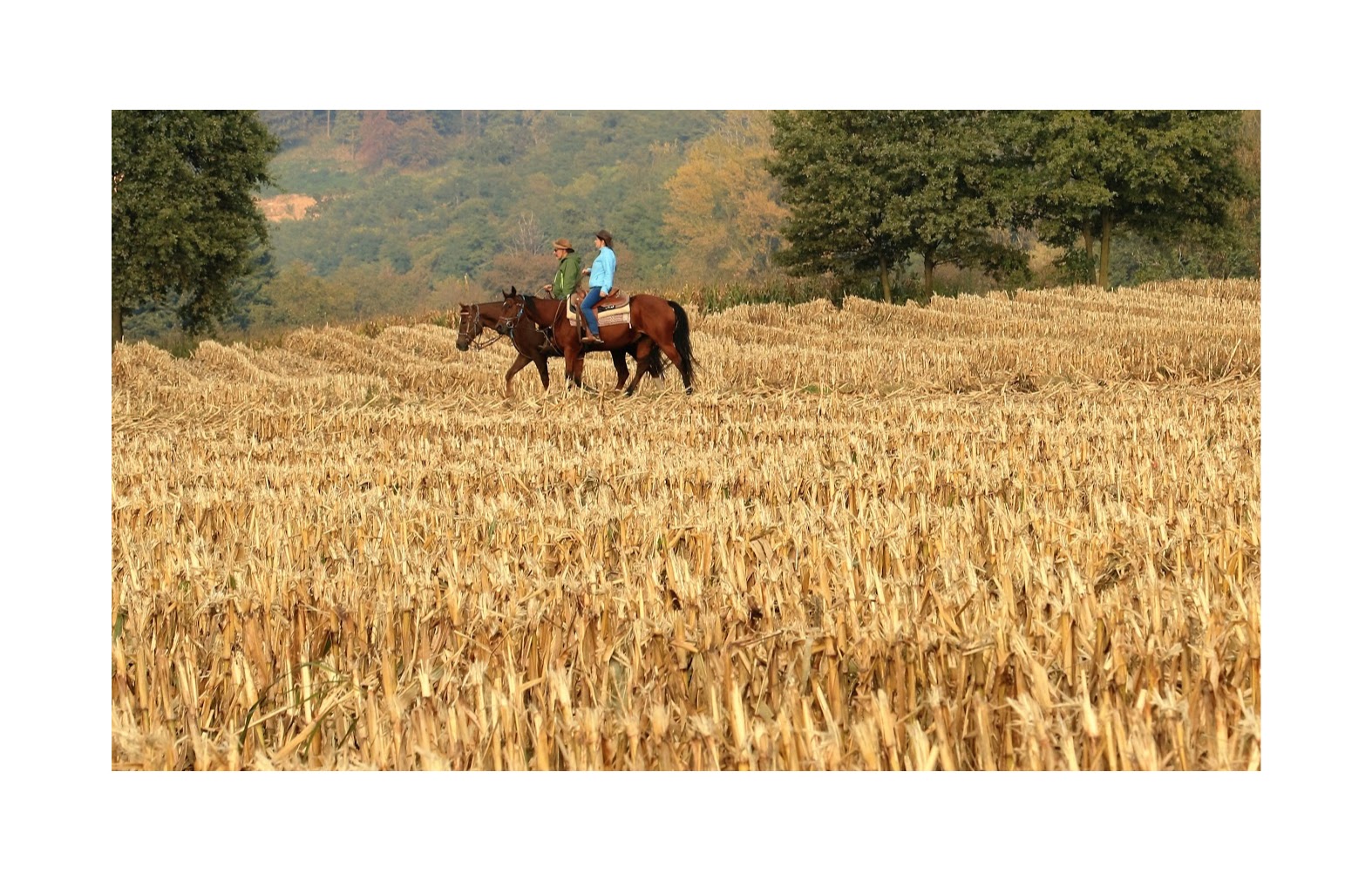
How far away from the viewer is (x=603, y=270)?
54.2 feet

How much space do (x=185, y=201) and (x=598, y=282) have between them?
20475 millimetres

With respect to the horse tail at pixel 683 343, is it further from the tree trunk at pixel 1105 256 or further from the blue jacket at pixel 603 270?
the tree trunk at pixel 1105 256

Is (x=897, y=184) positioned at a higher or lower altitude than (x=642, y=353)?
higher

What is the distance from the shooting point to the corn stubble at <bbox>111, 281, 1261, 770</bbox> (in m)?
3.74

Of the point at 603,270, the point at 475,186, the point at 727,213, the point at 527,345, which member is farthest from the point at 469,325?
the point at 475,186

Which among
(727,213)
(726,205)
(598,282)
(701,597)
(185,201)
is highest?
(726,205)

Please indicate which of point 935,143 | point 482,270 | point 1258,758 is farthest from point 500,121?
point 1258,758

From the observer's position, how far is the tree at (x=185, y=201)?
3312 cm

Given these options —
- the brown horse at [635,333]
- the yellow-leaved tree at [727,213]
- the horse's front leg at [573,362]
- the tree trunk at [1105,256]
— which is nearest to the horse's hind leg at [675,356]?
the brown horse at [635,333]

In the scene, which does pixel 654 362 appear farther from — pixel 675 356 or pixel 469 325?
pixel 469 325

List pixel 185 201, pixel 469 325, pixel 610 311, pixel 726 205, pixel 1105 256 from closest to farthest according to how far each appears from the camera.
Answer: pixel 610 311
pixel 469 325
pixel 185 201
pixel 1105 256
pixel 726 205

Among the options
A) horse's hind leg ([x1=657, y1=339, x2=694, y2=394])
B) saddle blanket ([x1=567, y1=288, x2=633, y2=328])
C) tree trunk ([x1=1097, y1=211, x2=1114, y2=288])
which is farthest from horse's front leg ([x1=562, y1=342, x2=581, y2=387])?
tree trunk ([x1=1097, y1=211, x2=1114, y2=288])

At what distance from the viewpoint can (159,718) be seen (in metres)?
4.16
